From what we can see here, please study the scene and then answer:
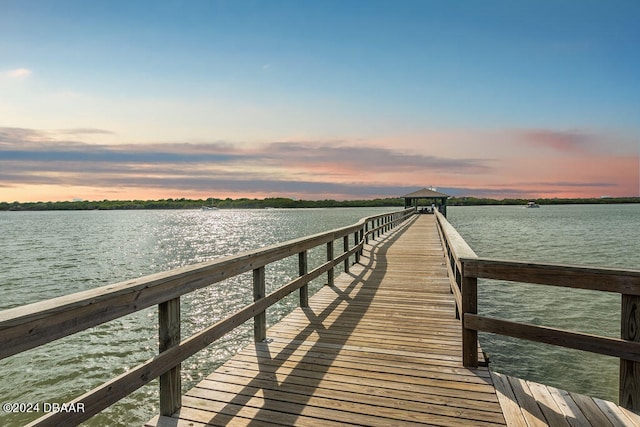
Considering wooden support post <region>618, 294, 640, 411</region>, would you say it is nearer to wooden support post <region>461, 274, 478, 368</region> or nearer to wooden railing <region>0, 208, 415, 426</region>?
wooden support post <region>461, 274, 478, 368</region>

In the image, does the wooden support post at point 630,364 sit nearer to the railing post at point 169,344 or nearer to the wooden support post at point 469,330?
the wooden support post at point 469,330

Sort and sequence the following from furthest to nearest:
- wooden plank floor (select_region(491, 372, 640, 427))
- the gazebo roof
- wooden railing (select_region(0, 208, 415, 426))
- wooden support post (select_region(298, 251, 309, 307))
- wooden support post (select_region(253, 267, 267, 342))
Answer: the gazebo roof → wooden support post (select_region(298, 251, 309, 307)) → wooden support post (select_region(253, 267, 267, 342)) → wooden plank floor (select_region(491, 372, 640, 427)) → wooden railing (select_region(0, 208, 415, 426))

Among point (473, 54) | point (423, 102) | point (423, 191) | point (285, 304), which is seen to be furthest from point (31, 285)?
point (423, 191)

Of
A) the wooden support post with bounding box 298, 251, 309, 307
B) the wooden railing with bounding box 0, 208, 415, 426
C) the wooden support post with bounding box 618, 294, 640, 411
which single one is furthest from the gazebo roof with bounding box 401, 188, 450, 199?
the wooden support post with bounding box 618, 294, 640, 411

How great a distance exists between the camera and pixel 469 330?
358 centimetres

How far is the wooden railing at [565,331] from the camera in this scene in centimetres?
272

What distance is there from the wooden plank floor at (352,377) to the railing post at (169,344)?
0.33 ft

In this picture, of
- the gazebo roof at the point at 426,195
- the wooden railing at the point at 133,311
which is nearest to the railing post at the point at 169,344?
the wooden railing at the point at 133,311

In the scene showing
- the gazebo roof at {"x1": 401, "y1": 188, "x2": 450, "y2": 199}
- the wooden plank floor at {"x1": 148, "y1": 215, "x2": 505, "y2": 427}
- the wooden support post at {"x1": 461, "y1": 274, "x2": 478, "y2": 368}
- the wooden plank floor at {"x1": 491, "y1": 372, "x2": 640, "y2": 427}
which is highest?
the gazebo roof at {"x1": 401, "y1": 188, "x2": 450, "y2": 199}

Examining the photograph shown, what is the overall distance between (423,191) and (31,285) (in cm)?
4005

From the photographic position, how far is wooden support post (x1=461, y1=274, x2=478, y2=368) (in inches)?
138

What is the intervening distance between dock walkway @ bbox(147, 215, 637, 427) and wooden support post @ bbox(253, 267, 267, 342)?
133 mm

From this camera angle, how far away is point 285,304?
37.4 feet

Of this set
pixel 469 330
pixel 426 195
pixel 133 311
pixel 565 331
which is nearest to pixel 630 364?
pixel 565 331
